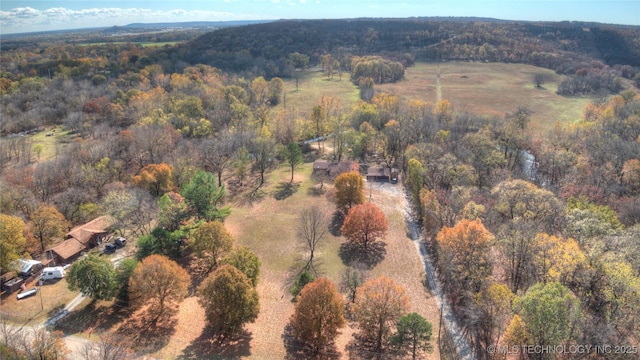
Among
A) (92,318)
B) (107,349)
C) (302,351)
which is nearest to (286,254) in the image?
(302,351)

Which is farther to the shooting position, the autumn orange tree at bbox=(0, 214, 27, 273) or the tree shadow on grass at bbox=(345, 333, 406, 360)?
the autumn orange tree at bbox=(0, 214, 27, 273)

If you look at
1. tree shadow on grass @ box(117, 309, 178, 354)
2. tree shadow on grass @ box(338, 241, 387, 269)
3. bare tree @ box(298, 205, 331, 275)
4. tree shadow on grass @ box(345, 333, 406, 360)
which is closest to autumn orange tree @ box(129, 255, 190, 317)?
tree shadow on grass @ box(117, 309, 178, 354)

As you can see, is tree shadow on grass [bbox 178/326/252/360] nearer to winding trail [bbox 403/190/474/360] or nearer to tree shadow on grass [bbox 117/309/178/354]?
tree shadow on grass [bbox 117/309/178/354]

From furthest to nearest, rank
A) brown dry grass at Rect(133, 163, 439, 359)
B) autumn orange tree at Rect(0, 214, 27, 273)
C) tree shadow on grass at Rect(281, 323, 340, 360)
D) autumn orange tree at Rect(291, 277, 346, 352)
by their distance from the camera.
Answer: autumn orange tree at Rect(0, 214, 27, 273), brown dry grass at Rect(133, 163, 439, 359), tree shadow on grass at Rect(281, 323, 340, 360), autumn orange tree at Rect(291, 277, 346, 352)

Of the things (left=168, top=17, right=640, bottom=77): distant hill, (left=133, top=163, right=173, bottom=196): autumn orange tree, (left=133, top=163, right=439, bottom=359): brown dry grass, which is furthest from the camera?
(left=168, top=17, right=640, bottom=77): distant hill

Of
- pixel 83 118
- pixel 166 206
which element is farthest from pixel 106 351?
pixel 83 118

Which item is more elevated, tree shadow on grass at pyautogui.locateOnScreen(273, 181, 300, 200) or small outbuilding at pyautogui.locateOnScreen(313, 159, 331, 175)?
small outbuilding at pyautogui.locateOnScreen(313, 159, 331, 175)

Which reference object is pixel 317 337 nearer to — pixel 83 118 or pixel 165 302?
pixel 165 302

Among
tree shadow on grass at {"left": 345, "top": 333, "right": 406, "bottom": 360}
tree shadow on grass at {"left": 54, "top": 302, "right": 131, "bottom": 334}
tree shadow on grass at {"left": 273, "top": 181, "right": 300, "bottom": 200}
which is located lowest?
tree shadow on grass at {"left": 345, "top": 333, "right": 406, "bottom": 360}
